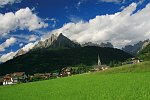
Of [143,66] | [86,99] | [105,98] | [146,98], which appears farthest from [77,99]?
[143,66]

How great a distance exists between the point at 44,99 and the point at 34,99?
2402 mm

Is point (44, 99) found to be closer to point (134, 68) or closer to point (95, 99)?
point (95, 99)

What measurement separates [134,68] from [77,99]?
60672 millimetres

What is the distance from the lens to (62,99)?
33812 mm

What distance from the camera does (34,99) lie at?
3891cm

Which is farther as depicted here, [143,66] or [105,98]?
[143,66]

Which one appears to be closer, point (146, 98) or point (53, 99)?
point (146, 98)

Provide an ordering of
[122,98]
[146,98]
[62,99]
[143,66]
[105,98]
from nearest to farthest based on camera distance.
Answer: [146,98] < [122,98] < [105,98] < [62,99] < [143,66]

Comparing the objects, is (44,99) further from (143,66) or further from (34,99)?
(143,66)

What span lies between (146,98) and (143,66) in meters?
63.4

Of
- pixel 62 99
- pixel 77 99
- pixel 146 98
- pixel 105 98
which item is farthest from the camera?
pixel 62 99

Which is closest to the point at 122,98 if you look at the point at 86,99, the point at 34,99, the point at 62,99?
the point at 86,99

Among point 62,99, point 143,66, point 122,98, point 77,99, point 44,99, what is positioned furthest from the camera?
point 143,66

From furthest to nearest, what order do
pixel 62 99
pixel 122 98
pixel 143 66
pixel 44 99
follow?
pixel 143 66, pixel 44 99, pixel 62 99, pixel 122 98
